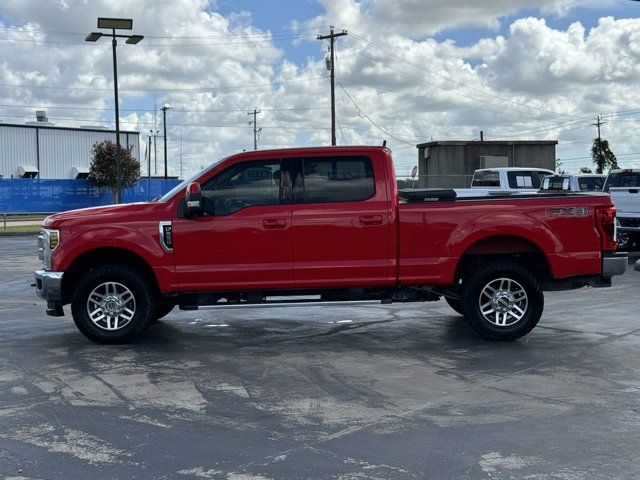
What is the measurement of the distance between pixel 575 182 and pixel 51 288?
1578 cm

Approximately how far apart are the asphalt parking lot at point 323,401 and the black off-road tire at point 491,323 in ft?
0.75

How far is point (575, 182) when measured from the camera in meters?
20.7

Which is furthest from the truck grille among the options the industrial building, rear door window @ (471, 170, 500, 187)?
the industrial building

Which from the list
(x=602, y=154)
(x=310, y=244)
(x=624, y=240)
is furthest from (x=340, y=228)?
(x=602, y=154)

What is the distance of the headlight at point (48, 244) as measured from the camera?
8.54 metres

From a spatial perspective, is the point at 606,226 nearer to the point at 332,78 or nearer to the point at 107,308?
the point at 107,308

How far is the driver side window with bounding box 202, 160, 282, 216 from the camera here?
8.55 metres

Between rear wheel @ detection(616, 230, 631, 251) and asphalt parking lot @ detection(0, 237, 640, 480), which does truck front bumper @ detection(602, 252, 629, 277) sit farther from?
rear wheel @ detection(616, 230, 631, 251)

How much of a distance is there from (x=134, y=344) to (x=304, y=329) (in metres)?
2.11

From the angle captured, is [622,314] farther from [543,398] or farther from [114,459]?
[114,459]

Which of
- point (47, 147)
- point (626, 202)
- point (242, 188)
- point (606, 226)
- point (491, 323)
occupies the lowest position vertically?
point (491, 323)

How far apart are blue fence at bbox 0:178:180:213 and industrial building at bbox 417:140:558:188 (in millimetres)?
19762

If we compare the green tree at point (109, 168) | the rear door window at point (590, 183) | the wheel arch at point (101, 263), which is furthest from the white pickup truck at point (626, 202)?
the green tree at point (109, 168)

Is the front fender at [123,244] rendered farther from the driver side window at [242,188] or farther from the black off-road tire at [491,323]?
the black off-road tire at [491,323]
